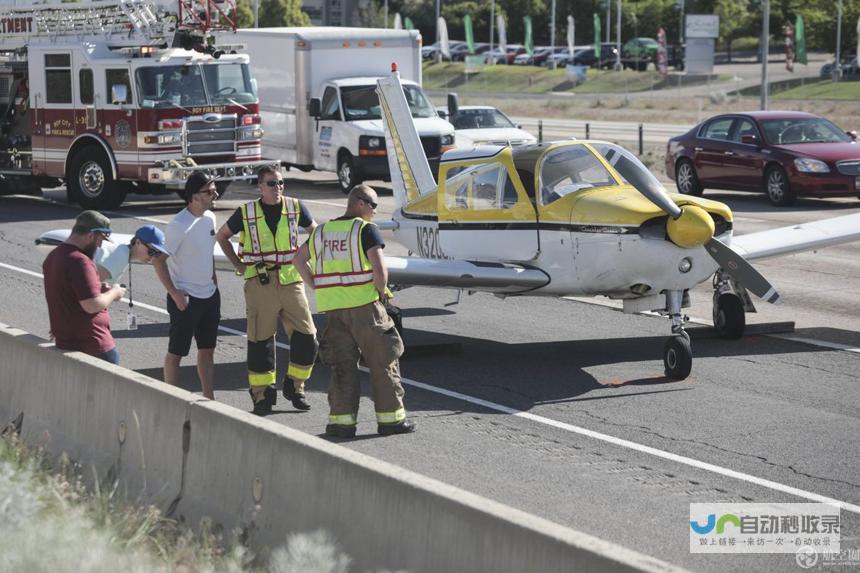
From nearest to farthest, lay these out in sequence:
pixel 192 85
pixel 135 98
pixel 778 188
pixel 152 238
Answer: pixel 152 238
pixel 135 98
pixel 192 85
pixel 778 188

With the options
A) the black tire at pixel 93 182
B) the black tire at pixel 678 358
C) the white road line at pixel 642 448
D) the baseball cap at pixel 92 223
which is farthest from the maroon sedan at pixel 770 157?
the baseball cap at pixel 92 223

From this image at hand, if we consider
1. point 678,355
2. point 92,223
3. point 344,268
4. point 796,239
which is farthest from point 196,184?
point 796,239

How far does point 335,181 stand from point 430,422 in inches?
863

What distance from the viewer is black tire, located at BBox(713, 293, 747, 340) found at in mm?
13516

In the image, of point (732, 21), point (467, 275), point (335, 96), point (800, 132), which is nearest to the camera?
point (467, 275)

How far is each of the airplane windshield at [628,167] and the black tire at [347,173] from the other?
15517 millimetres

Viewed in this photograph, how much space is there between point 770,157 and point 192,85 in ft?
35.4

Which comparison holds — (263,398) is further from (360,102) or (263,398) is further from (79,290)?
(360,102)

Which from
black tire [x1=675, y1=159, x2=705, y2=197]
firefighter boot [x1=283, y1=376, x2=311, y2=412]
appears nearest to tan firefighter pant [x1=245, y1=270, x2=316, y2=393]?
firefighter boot [x1=283, y1=376, x2=311, y2=412]

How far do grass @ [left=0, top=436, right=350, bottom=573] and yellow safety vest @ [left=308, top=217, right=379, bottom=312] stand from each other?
2.27 m

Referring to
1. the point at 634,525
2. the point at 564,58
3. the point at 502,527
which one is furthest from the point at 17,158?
the point at 564,58

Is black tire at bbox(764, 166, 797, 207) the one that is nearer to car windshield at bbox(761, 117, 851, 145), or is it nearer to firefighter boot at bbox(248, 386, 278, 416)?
car windshield at bbox(761, 117, 851, 145)

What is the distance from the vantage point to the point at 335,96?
93.8 feet

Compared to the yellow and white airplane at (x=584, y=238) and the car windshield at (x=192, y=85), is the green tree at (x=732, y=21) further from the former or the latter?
the yellow and white airplane at (x=584, y=238)
